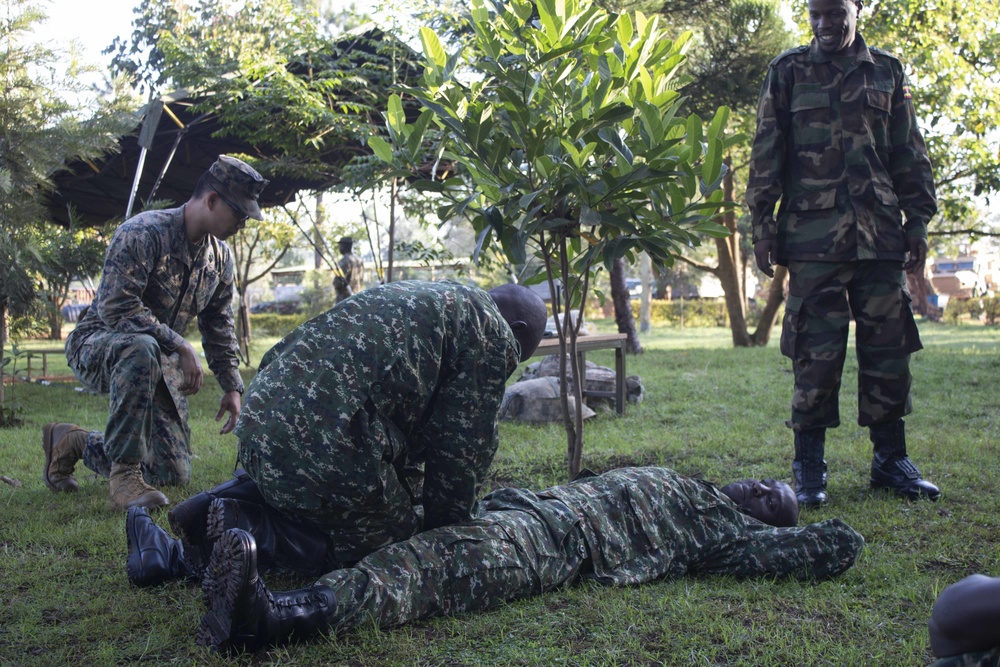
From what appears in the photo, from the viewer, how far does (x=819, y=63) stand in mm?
3936

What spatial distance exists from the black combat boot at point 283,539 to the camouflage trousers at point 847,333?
2.26 meters

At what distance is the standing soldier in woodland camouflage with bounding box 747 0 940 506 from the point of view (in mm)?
3832

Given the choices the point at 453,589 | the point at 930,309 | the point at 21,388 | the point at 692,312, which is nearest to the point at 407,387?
the point at 453,589

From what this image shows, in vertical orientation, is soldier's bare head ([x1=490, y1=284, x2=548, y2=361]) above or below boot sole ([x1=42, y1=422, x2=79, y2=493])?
above

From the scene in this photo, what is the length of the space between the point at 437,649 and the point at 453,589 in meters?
0.23

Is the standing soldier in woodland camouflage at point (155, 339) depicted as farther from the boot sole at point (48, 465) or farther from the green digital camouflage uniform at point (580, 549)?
the green digital camouflage uniform at point (580, 549)

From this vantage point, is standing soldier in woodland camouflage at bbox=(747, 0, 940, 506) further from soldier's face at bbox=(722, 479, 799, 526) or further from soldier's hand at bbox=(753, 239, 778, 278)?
soldier's face at bbox=(722, 479, 799, 526)

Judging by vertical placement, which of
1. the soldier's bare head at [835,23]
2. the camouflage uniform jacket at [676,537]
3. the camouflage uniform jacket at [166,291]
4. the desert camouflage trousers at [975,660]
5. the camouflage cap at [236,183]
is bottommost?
the camouflage uniform jacket at [676,537]

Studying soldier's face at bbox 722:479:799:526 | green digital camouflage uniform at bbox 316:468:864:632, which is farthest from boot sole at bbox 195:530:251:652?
soldier's face at bbox 722:479:799:526

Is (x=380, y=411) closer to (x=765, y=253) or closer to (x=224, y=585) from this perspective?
(x=224, y=585)

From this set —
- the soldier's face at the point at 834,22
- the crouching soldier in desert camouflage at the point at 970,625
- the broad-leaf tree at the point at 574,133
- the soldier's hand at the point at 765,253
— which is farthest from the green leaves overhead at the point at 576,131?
the crouching soldier in desert camouflage at the point at 970,625

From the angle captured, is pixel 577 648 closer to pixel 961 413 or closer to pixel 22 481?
pixel 22 481

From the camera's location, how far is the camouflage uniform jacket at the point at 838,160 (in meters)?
3.83

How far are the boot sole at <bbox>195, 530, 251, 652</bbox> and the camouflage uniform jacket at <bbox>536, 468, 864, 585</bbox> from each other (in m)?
0.97
